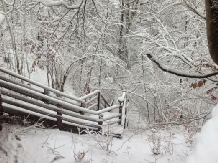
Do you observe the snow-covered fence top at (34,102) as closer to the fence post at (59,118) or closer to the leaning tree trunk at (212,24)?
the fence post at (59,118)

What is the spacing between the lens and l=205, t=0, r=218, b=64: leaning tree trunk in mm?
2266

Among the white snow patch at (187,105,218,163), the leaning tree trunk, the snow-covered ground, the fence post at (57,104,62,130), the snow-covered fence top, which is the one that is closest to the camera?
the white snow patch at (187,105,218,163)

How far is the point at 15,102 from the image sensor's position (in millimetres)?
6906

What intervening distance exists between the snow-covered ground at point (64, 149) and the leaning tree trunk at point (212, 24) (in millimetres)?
4316

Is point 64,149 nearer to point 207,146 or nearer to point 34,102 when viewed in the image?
point 34,102

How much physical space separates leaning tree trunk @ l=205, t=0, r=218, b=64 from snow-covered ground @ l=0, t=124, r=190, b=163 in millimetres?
4316

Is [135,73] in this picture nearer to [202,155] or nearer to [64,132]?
[64,132]

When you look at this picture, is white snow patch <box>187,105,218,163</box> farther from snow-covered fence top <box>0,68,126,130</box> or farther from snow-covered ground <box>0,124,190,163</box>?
snow-covered fence top <box>0,68,126,130</box>

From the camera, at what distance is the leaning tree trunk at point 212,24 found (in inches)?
89.2

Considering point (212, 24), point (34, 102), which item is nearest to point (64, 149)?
point (34, 102)

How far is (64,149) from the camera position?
663 cm

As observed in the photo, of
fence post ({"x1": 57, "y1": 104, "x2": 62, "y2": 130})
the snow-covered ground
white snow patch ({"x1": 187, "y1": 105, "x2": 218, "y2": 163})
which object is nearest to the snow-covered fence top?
fence post ({"x1": 57, "y1": 104, "x2": 62, "y2": 130})

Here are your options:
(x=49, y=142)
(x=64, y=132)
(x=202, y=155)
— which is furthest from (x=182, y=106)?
(x=202, y=155)

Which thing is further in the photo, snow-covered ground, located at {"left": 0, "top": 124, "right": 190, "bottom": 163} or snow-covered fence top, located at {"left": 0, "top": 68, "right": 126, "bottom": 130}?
snow-covered fence top, located at {"left": 0, "top": 68, "right": 126, "bottom": 130}
